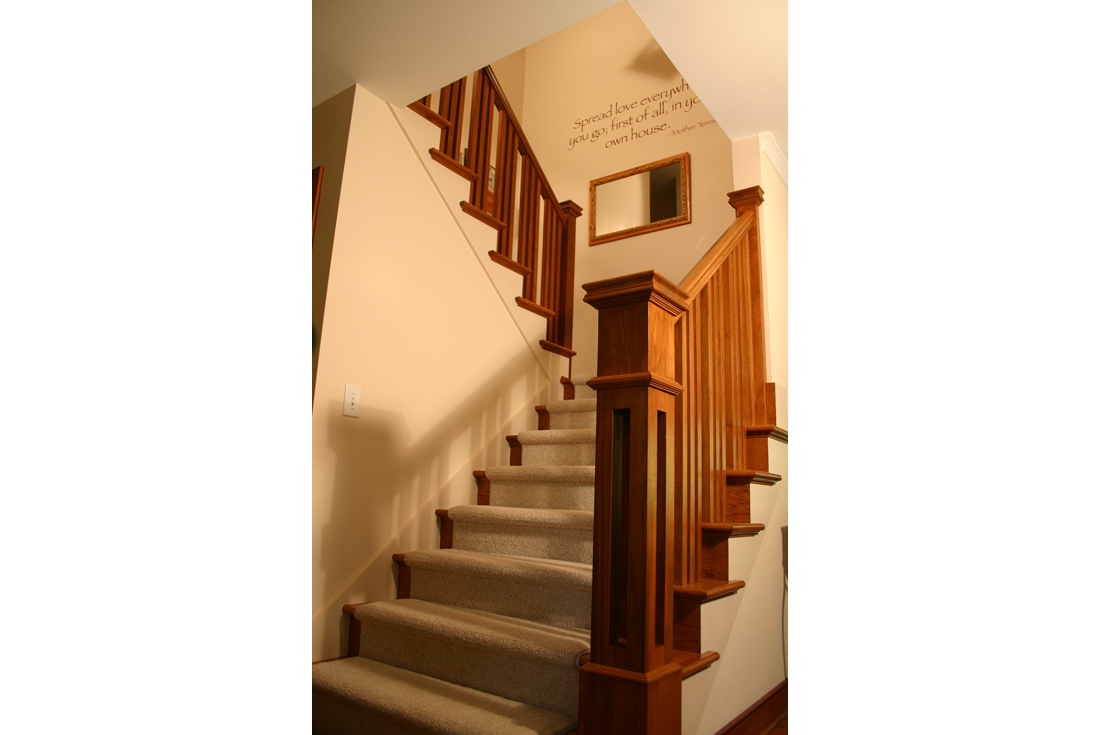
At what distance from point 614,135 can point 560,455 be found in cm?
248

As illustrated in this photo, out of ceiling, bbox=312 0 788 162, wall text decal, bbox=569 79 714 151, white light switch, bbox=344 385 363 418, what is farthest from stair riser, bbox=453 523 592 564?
wall text decal, bbox=569 79 714 151

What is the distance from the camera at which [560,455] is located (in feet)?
10.0

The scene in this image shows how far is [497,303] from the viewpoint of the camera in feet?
10.8

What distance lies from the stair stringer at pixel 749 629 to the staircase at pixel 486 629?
1.26 feet

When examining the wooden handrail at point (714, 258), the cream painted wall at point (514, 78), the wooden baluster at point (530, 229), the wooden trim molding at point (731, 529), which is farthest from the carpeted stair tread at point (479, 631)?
the cream painted wall at point (514, 78)

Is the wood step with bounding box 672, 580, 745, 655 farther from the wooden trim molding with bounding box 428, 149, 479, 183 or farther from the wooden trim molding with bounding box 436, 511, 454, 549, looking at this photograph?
the wooden trim molding with bounding box 428, 149, 479, 183

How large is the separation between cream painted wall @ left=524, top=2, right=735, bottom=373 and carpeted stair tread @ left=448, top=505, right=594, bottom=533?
59.9 inches

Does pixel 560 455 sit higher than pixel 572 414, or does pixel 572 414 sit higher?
pixel 572 414

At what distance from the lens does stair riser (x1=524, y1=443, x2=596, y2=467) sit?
2.94 metres

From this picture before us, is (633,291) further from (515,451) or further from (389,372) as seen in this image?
(515,451)

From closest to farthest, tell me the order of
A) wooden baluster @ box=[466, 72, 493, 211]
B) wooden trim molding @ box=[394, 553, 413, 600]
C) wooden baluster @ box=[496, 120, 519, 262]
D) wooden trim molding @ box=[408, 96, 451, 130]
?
wooden trim molding @ box=[394, 553, 413, 600], wooden trim molding @ box=[408, 96, 451, 130], wooden baluster @ box=[466, 72, 493, 211], wooden baluster @ box=[496, 120, 519, 262]

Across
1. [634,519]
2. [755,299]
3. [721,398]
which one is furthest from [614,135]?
[634,519]
